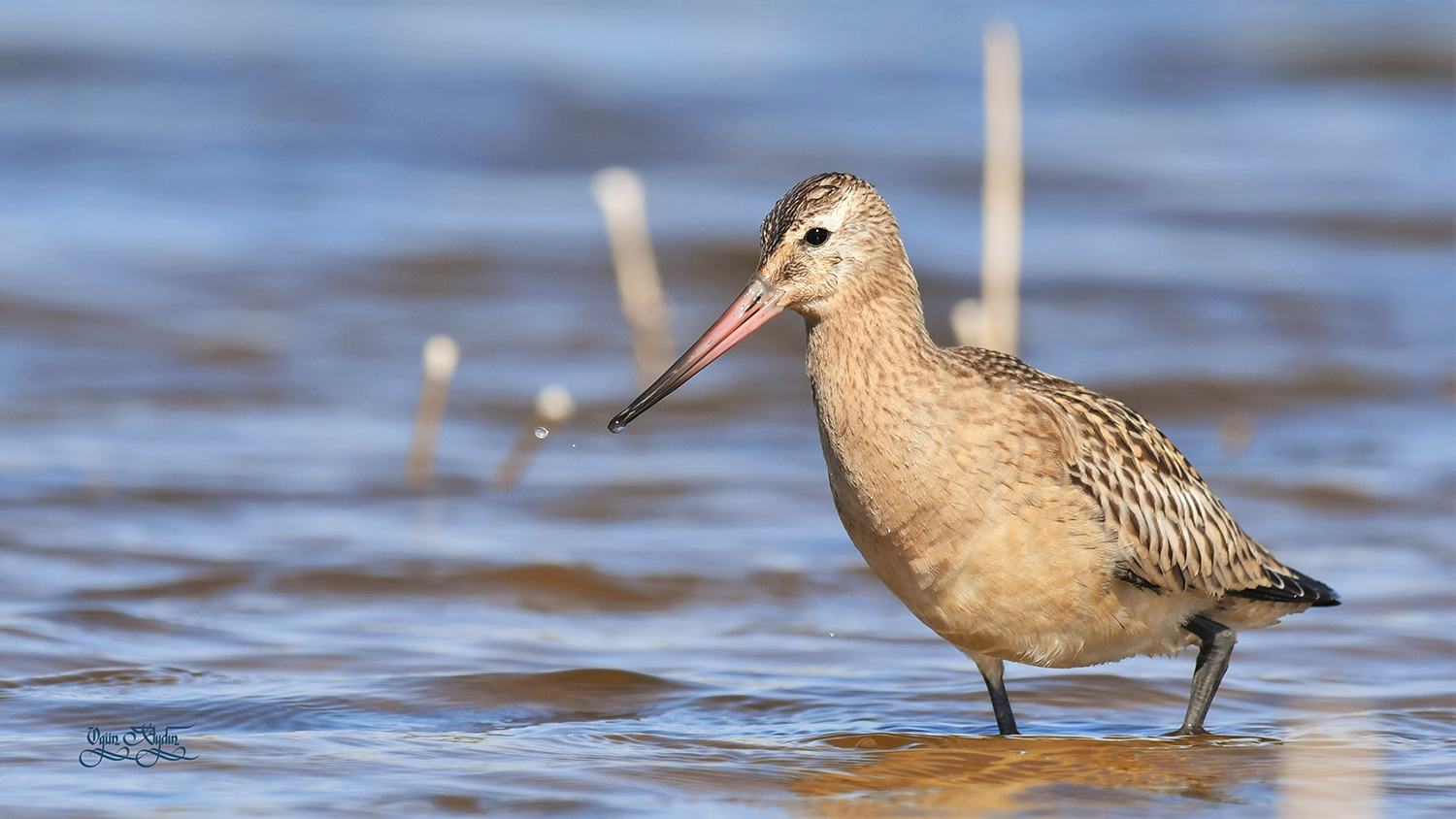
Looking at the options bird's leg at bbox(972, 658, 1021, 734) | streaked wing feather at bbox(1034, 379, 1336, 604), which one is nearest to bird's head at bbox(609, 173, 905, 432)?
streaked wing feather at bbox(1034, 379, 1336, 604)

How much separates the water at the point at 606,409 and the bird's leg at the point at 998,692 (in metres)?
0.13

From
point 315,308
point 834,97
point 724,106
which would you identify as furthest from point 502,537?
point 834,97

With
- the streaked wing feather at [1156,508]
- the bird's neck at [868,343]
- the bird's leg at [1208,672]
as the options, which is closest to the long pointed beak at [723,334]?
the bird's neck at [868,343]

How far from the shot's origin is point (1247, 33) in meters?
20.1

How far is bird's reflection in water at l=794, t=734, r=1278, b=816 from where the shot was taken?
4.45 m

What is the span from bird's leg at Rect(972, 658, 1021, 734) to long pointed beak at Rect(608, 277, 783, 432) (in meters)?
1.09

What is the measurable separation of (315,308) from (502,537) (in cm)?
362

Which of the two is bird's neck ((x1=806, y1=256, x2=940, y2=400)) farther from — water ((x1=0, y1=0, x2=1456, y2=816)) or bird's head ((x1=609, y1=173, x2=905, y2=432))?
water ((x1=0, y1=0, x2=1456, y2=816))

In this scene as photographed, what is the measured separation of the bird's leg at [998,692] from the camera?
5.04m

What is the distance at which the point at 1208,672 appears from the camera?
201 inches

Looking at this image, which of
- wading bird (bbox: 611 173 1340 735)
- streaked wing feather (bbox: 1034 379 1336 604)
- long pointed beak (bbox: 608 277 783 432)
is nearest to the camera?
wading bird (bbox: 611 173 1340 735)

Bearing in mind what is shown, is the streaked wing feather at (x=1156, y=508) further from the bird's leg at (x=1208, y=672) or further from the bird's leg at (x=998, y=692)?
the bird's leg at (x=998, y=692)

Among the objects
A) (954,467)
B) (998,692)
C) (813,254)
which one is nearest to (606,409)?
(998,692)

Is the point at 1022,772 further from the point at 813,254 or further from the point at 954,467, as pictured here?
the point at 813,254
